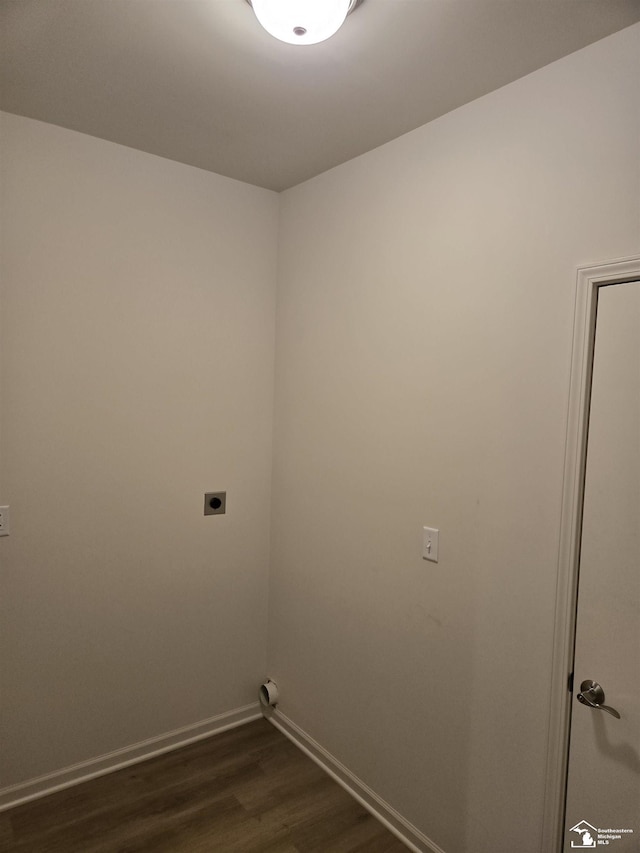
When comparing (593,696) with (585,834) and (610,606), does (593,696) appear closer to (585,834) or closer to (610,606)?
(610,606)

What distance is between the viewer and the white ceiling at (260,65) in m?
1.50

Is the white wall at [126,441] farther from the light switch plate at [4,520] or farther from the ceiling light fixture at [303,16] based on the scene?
the ceiling light fixture at [303,16]

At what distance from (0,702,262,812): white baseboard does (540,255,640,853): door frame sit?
65.6 inches

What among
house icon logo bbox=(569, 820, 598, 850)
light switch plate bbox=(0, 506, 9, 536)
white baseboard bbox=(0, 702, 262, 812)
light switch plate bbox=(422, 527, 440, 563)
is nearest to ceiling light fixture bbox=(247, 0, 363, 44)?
light switch plate bbox=(422, 527, 440, 563)

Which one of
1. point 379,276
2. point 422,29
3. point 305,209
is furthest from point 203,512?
point 422,29

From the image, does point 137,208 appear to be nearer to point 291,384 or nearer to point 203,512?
point 291,384

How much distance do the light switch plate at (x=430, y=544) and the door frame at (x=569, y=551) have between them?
19.3 inches

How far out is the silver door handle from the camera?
156 centimetres

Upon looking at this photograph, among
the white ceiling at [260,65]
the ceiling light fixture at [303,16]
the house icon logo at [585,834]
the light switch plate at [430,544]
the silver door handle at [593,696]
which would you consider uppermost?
the white ceiling at [260,65]

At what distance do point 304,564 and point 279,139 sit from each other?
1921 millimetres

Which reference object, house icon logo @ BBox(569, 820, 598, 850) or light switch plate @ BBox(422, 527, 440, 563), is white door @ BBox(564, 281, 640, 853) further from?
light switch plate @ BBox(422, 527, 440, 563)

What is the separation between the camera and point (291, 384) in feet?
9.29

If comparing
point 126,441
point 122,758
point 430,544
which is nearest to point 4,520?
point 126,441

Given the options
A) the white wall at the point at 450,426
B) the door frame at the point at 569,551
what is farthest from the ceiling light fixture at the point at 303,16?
the door frame at the point at 569,551
